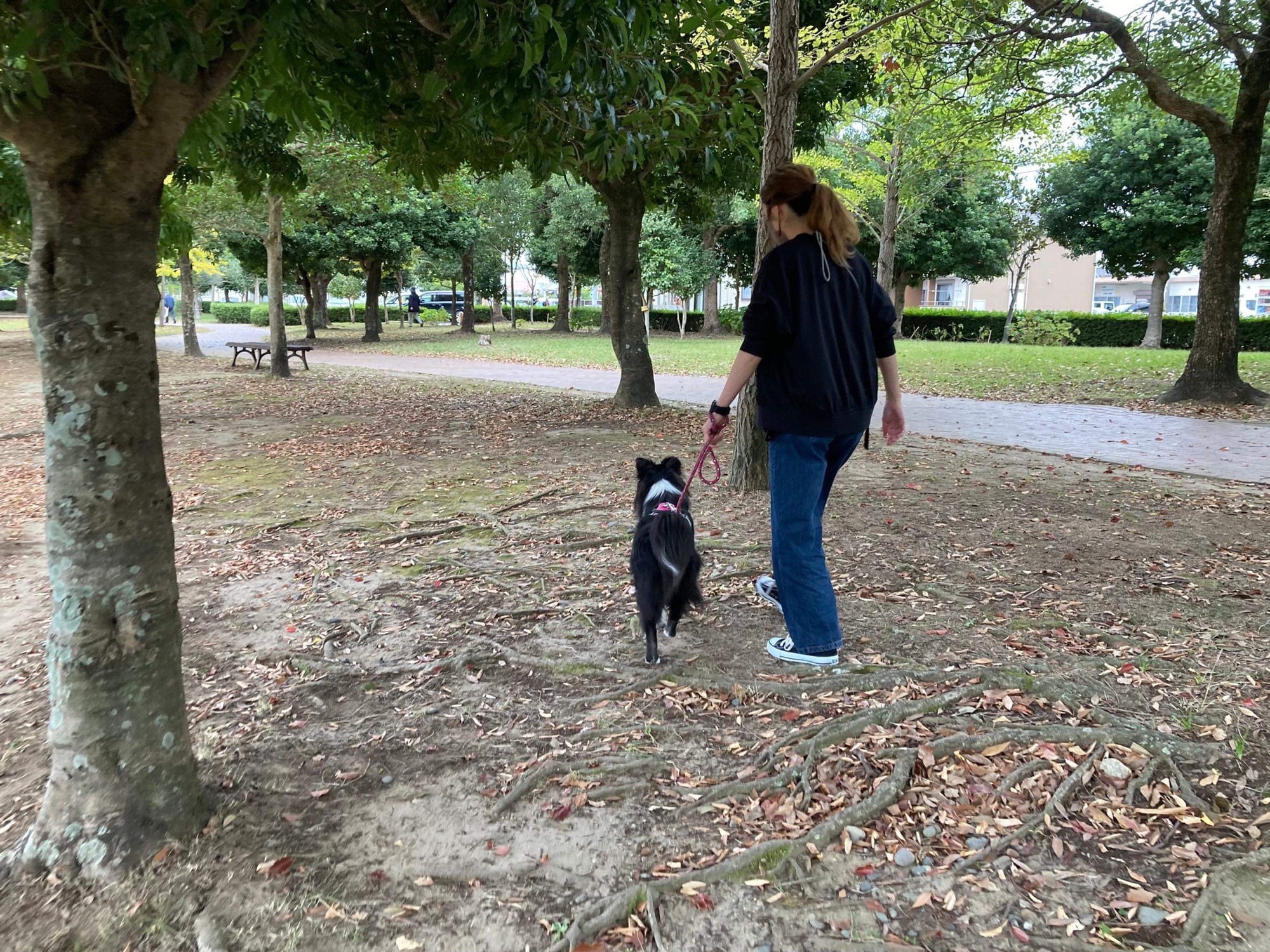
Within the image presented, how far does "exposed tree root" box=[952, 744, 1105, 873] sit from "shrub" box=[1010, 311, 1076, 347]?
2707cm

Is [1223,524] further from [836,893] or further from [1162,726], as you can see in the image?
[836,893]

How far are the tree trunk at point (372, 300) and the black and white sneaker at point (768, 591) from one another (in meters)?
28.8

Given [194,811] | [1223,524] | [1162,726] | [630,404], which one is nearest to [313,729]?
[194,811]

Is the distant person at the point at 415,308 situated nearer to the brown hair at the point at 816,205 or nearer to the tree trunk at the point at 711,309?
the tree trunk at the point at 711,309

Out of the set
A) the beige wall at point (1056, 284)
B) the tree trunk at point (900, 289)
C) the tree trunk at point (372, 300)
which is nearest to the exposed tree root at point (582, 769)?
the tree trunk at point (372, 300)

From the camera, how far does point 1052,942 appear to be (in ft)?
6.61

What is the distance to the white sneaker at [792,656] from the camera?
352 centimetres

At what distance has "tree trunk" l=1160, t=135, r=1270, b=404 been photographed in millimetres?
11070

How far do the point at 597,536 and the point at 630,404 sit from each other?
629 cm

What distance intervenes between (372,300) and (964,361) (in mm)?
21896

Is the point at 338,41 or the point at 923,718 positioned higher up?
the point at 338,41

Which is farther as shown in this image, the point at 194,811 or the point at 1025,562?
the point at 1025,562

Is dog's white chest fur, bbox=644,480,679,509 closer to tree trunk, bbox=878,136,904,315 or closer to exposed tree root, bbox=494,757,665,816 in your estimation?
exposed tree root, bbox=494,757,665,816

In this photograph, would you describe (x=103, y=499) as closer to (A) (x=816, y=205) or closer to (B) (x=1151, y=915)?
(A) (x=816, y=205)
